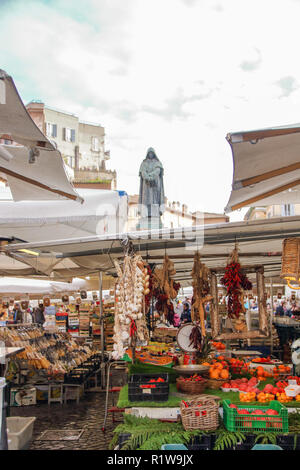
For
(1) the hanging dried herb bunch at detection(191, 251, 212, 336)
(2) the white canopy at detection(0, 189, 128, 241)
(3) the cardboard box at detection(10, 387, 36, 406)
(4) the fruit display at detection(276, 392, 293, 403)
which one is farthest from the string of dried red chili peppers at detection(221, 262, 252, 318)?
(3) the cardboard box at detection(10, 387, 36, 406)

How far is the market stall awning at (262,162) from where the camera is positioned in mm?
2967

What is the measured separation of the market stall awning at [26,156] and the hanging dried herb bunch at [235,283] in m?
2.35

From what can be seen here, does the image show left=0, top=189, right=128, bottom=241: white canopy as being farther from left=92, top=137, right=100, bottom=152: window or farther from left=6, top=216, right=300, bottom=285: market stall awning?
left=92, top=137, right=100, bottom=152: window

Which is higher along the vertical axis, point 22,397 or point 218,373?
point 218,373

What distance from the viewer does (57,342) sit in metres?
10.4

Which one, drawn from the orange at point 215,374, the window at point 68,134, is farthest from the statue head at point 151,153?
the window at point 68,134

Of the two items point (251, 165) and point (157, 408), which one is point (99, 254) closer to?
point (157, 408)

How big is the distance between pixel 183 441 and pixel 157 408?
78 cm

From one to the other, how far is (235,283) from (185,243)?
3.05 ft

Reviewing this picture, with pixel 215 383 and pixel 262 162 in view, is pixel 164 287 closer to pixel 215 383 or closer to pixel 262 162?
pixel 215 383

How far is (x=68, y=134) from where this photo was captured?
49.5 m

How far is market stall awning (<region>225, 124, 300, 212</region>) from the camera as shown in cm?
297

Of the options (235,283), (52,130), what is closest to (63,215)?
(235,283)

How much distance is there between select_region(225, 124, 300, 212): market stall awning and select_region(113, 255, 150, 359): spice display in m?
1.35
